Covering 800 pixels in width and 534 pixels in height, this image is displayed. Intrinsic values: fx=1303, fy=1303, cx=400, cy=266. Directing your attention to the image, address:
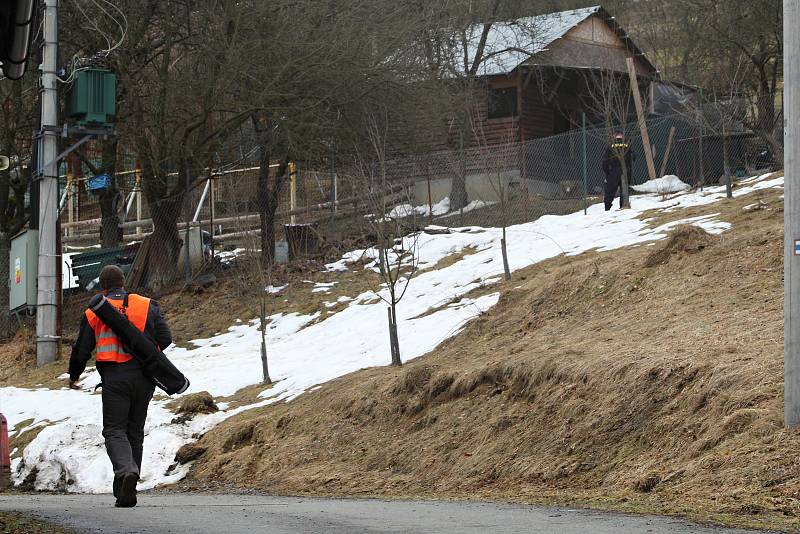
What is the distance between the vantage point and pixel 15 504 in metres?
10.6

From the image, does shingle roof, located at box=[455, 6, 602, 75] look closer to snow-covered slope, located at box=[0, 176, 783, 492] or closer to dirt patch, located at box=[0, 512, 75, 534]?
snow-covered slope, located at box=[0, 176, 783, 492]

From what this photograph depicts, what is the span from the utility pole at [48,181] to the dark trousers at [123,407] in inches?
557

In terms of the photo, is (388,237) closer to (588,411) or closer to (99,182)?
(99,182)

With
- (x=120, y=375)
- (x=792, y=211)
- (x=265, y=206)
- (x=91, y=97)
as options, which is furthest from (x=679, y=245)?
(x=265, y=206)

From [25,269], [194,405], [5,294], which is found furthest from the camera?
[5,294]

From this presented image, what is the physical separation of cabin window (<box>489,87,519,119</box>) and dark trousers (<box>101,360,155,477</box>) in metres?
31.8

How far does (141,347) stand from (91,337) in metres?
0.40

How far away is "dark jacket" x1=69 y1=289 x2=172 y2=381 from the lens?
31.6 feet

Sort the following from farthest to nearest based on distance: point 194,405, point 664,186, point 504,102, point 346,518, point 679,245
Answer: point 504,102 → point 664,186 → point 679,245 → point 194,405 → point 346,518

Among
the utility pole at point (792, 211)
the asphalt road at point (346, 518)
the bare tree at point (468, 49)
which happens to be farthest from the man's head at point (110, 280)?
the bare tree at point (468, 49)

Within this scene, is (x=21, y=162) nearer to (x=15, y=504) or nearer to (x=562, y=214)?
(x=562, y=214)

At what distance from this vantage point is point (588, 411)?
39.5ft

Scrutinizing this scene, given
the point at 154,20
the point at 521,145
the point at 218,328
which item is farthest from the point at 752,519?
the point at 521,145

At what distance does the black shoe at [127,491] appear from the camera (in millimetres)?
9312
